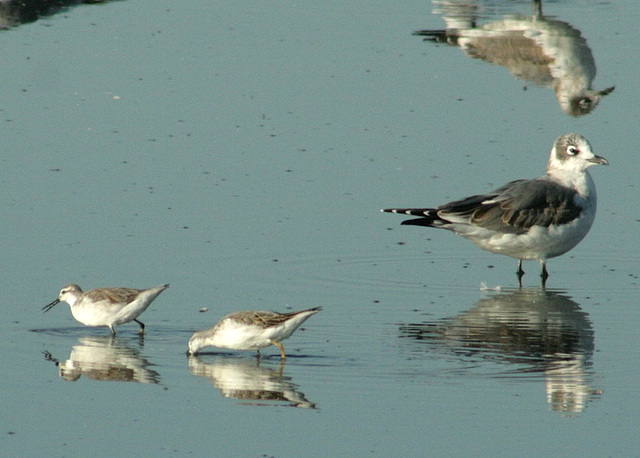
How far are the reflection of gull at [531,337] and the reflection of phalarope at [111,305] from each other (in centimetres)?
218

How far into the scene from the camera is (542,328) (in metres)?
11.0

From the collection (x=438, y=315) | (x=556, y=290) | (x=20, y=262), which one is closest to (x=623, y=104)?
→ (x=556, y=290)

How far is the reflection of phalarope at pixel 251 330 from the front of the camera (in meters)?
9.85

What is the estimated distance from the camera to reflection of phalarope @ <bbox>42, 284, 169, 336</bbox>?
10.5 m

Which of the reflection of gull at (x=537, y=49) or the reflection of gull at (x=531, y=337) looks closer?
the reflection of gull at (x=531, y=337)

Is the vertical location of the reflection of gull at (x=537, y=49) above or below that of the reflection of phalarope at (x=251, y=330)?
above

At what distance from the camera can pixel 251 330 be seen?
32.4 ft

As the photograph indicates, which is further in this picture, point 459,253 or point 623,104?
point 623,104

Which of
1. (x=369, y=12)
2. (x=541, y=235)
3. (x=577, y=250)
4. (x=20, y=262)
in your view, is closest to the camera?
(x=20, y=262)

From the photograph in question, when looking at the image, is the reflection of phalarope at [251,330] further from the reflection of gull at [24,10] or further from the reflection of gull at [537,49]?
the reflection of gull at [24,10]

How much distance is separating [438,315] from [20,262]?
4.12m

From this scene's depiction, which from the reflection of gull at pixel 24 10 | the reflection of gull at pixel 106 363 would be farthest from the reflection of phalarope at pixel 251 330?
the reflection of gull at pixel 24 10

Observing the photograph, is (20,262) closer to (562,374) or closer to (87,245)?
(87,245)

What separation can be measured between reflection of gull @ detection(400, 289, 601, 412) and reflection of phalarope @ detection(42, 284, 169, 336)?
7.17ft
